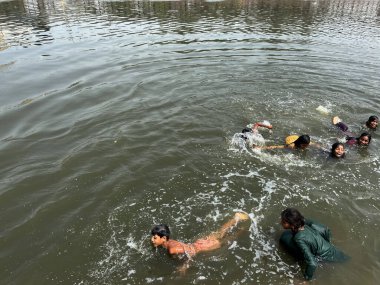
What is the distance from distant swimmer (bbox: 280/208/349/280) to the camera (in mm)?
6262

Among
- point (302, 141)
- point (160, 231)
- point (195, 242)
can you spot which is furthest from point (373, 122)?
point (160, 231)

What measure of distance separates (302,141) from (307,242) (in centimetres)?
450

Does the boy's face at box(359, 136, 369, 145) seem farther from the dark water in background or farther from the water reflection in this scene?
the water reflection

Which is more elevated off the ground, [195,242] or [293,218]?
[293,218]

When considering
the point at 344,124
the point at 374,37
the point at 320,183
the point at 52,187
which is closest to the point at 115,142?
the point at 52,187

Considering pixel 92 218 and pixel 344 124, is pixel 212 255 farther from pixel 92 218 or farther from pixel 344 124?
pixel 344 124

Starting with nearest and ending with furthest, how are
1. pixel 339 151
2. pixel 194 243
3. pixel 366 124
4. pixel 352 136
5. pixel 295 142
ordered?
pixel 194 243, pixel 339 151, pixel 295 142, pixel 352 136, pixel 366 124

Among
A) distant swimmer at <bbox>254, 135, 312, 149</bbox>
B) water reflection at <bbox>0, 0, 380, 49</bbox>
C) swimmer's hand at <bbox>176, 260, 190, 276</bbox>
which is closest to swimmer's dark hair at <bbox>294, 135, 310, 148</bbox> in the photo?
distant swimmer at <bbox>254, 135, 312, 149</bbox>

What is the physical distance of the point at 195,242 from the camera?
717cm

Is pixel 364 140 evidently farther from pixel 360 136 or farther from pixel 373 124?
pixel 373 124

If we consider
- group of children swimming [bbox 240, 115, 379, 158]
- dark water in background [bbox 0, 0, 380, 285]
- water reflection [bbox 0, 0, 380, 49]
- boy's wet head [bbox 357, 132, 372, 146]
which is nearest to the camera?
dark water in background [bbox 0, 0, 380, 285]

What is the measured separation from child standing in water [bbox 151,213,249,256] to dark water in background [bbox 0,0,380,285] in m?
0.23

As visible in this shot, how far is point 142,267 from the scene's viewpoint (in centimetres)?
670

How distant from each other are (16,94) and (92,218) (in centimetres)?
966
